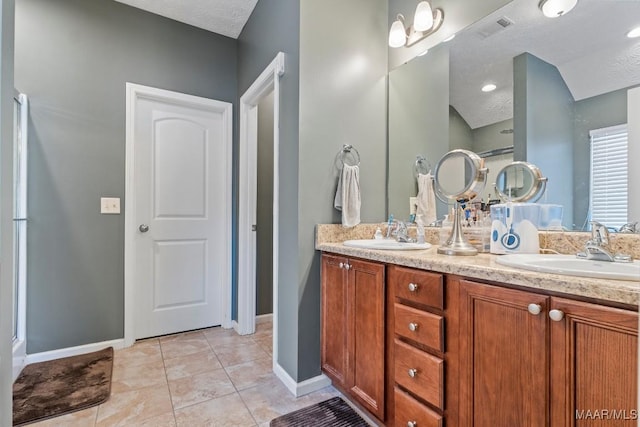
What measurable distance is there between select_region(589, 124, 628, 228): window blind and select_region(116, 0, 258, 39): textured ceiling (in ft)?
7.79

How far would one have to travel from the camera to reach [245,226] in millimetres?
2592

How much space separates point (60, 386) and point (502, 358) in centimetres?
231

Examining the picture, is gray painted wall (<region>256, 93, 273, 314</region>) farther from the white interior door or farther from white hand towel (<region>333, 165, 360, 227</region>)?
white hand towel (<region>333, 165, 360, 227</region>)

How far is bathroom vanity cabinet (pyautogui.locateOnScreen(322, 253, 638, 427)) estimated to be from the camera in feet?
2.29

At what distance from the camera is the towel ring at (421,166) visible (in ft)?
6.26

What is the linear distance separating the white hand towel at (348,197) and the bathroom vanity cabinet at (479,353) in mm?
353

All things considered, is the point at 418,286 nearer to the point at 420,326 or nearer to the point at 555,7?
the point at 420,326

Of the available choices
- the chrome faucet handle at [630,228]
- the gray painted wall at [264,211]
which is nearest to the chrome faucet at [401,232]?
the chrome faucet handle at [630,228]

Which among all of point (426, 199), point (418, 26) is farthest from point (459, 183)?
point (418, 26)

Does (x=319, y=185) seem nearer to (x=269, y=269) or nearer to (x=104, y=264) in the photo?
(x=269, y=269)

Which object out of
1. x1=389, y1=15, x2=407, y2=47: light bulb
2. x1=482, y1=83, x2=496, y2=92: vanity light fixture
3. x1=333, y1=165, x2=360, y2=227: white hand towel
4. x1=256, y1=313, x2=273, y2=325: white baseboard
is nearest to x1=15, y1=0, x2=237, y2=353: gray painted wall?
x1=256, y1=313, x2=273, y2=325: white baseboard

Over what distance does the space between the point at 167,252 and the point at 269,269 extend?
0.92m

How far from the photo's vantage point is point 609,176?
1.15 meters

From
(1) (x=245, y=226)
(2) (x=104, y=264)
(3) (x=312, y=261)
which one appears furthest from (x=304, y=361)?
(2) (x=104, y=264)
